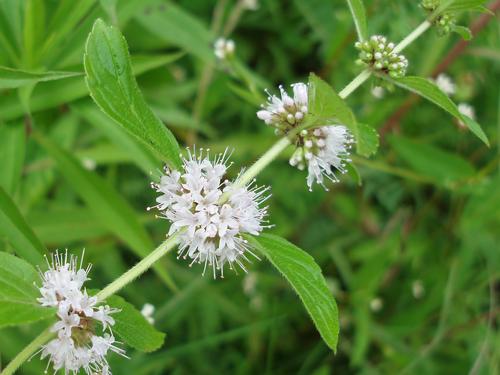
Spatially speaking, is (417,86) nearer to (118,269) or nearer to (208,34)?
(208,34)

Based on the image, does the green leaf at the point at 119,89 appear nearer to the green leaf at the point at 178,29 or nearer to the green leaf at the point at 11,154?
the green leaf at the point at 11,154

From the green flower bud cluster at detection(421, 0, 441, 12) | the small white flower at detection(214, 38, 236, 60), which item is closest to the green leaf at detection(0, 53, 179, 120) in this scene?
the small white flower at detection(214, 38, 236, 60)

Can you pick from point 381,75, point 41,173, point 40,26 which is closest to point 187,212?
point 381,75

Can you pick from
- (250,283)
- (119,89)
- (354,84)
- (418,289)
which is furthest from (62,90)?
(418,289)

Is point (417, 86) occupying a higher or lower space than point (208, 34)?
lower

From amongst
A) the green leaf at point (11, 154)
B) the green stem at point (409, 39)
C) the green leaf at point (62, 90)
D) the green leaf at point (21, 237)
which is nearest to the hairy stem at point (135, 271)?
the green stem at point (409, 39)

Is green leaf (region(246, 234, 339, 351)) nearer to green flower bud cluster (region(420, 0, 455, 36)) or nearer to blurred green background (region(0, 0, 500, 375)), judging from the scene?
green flower bud cluster (region(420, 0, 455, 36))
